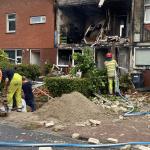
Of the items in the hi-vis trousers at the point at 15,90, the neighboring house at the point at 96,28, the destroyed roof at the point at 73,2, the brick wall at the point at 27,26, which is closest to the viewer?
the hi-vis trousers at the point at 15,90

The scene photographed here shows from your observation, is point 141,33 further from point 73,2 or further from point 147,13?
point 73,2

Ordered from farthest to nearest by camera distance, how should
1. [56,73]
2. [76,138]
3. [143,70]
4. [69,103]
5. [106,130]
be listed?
[56,73]
[143,70]
[69,103]
[106,130]
[76,138]

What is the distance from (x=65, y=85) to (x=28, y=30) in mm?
12546

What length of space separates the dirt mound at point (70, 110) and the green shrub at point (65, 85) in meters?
3.71

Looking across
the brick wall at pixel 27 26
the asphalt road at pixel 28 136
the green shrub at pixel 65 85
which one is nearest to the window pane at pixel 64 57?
the brick wall at pixel 27 26

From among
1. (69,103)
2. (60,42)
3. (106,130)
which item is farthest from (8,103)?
(60,42)

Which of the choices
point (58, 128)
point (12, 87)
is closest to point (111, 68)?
point (12, 87)

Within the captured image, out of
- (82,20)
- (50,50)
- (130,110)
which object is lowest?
(130,110)

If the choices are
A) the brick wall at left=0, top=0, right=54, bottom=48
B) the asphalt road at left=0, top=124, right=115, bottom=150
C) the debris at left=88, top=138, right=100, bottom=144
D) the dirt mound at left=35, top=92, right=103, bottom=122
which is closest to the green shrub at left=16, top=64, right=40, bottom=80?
the brick wall at left=0, top=0, right=54, bottom=48

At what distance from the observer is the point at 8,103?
1403cm

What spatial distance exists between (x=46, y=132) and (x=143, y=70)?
1382cm

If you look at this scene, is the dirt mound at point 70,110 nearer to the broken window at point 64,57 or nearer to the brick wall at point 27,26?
the broken window at point 64,57

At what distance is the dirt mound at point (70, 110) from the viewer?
40.5ft

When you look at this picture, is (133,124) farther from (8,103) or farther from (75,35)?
(75,35)
